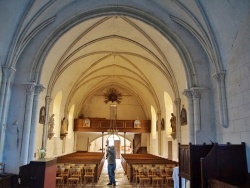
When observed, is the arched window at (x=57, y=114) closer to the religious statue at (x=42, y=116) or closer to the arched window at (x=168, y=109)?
the religious statue at (x=42, y=116)

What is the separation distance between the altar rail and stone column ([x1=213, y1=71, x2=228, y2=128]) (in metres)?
12.4

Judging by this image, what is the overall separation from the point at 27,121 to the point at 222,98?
7.03 m

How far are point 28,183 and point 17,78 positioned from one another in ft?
14.8

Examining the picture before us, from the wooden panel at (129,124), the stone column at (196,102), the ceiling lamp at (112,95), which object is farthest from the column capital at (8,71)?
the ceiling lamp at (112,95)

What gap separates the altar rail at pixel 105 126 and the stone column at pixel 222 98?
12.4 metres

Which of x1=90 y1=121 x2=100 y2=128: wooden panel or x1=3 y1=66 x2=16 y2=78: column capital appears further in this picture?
x1=90 y1=121 x2=100 y2=128: wooden panel

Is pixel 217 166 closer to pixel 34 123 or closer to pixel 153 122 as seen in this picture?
pixel 34 123

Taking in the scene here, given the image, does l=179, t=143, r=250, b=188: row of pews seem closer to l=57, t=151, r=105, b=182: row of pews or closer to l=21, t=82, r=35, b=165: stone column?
l=57, t=151, r=105, b=182: row of pews

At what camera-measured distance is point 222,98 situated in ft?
26.0

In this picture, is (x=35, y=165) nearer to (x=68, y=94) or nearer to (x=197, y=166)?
(x=197, y=166)

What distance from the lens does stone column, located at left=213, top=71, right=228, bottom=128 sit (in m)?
7.74

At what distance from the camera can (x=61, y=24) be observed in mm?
9406

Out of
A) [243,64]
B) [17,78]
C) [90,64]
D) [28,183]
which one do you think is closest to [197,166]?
[243,64]

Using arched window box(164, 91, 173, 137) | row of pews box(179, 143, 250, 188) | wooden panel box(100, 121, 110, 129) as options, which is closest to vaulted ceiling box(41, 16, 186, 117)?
arched window box(164, 91, 173, 137)
